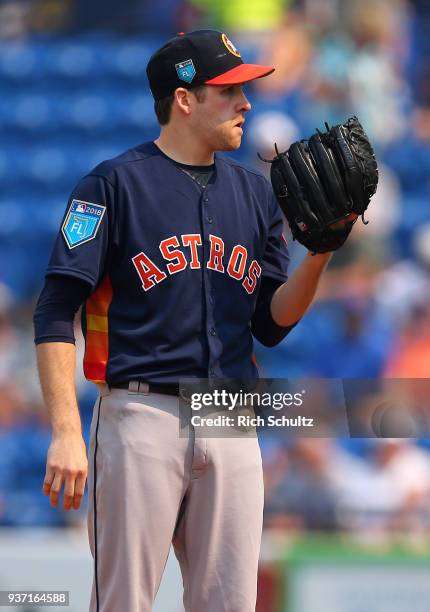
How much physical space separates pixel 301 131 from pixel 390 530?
3.14 metres

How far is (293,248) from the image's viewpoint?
20.7 ft

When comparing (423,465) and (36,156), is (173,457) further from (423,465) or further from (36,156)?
(36,156)

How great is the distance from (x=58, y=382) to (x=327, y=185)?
75cm

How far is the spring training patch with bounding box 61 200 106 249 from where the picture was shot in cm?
240

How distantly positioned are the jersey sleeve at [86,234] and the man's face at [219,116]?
27 cm

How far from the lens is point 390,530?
5055 millimetres

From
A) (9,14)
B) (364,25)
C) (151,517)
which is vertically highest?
(9,14)

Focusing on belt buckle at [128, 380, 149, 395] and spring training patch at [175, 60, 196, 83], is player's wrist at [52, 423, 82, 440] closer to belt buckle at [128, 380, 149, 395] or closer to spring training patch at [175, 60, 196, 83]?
belt buckle at [128, 380, 149, 395]

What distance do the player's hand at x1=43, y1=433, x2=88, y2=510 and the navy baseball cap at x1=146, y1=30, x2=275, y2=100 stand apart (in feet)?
2.91

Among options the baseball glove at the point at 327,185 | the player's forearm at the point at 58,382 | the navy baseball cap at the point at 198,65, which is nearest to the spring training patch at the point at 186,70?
the navy baseball cap at the point at 198,65

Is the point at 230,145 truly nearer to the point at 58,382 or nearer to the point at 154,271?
the point at 154,271

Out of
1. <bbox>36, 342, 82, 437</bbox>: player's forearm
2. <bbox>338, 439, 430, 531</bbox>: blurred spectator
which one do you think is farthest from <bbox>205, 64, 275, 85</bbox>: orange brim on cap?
<bbox>338, 439, 430, 531</bbox>: blurred spectator

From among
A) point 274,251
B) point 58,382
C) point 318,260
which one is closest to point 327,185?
point 318,260

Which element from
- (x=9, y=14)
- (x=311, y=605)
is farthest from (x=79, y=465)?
(x=9, y=14)
